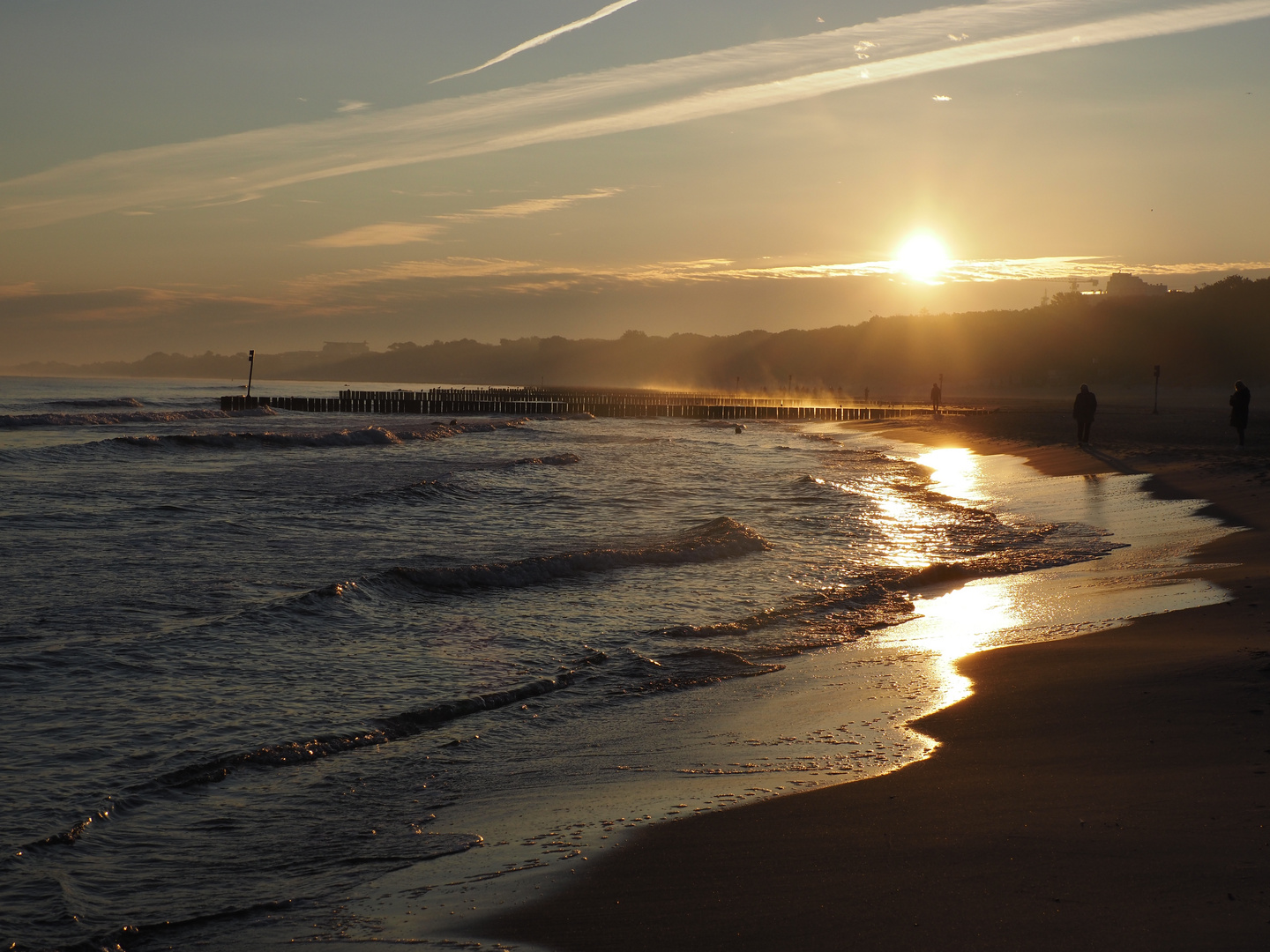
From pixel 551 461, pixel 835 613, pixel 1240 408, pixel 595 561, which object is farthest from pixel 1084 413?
pixel 835 613

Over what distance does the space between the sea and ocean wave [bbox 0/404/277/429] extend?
2913 cm

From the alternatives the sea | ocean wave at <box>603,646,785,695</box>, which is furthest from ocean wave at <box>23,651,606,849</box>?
ocean wave at <box>603,646,785,695</box>

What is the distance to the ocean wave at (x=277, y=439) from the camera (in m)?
31.5

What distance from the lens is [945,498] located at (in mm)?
17516

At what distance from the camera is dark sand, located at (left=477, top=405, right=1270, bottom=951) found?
297 centimetres

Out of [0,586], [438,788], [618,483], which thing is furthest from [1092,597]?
[618,483]

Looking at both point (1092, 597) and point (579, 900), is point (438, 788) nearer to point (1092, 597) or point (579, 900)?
point (579, 900)

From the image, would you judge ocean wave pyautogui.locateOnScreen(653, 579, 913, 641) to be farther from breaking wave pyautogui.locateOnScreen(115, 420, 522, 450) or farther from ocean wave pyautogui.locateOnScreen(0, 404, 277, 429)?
ocean wave pyautogui.locateOnScreen(0, 404, 277, 429)

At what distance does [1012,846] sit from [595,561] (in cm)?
793

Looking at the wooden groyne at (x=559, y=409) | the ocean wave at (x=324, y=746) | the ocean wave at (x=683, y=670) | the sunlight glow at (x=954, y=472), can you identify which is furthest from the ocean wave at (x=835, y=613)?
the wooden groyne at (x=559, y=409)

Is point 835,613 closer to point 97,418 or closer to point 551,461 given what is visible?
point 551,461

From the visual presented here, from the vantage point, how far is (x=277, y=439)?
114 ft

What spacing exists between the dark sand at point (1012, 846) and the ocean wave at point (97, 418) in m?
44.3

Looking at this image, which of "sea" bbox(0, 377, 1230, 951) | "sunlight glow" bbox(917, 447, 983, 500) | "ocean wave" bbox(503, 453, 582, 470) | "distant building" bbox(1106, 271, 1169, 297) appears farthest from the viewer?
"distant building" bbox(1106, 271, 1169, 297)
